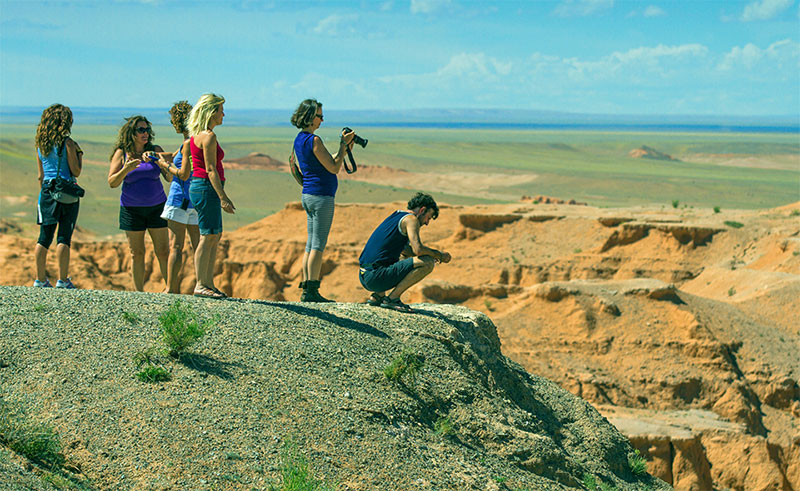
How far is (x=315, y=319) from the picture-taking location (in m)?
8.58

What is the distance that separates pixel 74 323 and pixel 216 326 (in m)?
1.17

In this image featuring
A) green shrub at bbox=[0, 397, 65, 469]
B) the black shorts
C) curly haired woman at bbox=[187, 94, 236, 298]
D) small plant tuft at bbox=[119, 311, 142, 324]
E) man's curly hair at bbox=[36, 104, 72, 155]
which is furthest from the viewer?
the black shorts

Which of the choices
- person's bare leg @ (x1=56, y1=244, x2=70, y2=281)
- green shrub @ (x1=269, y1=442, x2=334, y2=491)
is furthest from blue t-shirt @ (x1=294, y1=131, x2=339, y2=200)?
green shrub @ (x1=269, y1=442, x2=334, y2=491)

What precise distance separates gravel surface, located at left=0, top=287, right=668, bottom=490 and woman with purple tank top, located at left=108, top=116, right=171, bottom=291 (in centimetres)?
96

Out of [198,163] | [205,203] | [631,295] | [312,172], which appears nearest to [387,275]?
[312,172]

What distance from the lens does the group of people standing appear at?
8.71 m

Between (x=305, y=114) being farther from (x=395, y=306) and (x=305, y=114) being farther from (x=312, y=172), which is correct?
(x=395, y=306)

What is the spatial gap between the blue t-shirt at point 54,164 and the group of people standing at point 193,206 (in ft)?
0.03

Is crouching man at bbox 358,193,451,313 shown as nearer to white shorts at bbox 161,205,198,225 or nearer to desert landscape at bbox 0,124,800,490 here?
white shorts at bbox 161,205,198,225

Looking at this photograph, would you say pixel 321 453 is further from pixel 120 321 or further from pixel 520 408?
pixel 520 408

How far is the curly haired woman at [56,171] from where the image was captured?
917cm

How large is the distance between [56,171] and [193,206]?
1.62 metres

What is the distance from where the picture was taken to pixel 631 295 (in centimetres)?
1930

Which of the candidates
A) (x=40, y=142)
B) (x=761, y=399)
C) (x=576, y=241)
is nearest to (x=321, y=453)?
(x=40, y=142)
